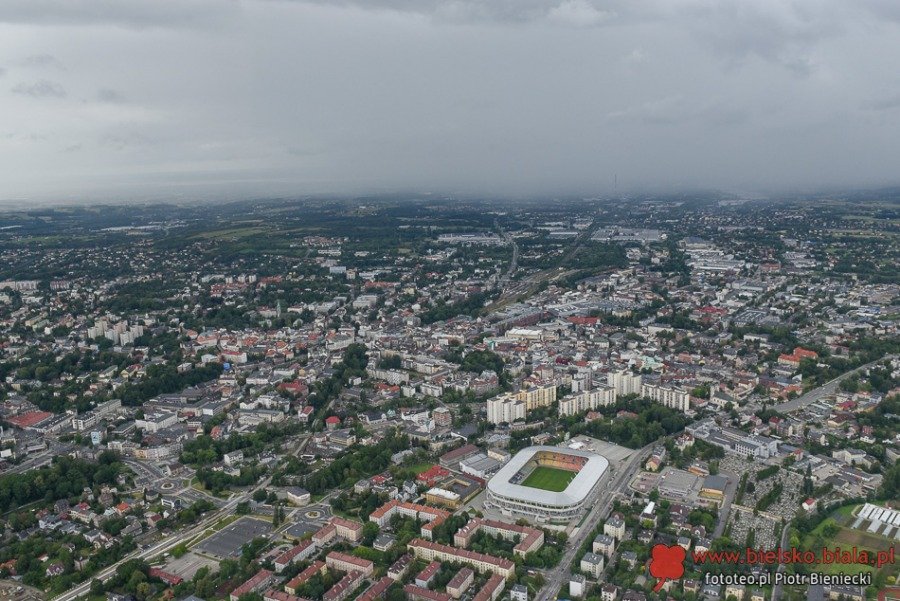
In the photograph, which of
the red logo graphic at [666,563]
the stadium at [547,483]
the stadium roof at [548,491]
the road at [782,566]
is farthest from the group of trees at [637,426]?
the red logo graphic at [666,563]

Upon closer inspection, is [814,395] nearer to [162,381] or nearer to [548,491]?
[548,491]

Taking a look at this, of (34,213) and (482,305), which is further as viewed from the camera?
(34,213)

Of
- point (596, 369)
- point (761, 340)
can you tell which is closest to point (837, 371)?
point (761, 340)

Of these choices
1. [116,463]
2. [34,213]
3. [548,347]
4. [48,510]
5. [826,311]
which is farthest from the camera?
[34,213]

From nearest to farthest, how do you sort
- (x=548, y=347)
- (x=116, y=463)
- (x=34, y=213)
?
(x=116, y=463) → (x=548, y=347) → (x=34, y=213)

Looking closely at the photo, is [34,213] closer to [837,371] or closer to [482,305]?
[482,305]

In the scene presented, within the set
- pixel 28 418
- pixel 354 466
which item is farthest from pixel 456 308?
pixel 28 418

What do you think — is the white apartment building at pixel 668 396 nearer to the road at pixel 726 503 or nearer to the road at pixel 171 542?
the road at pixel 726 503
